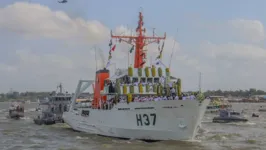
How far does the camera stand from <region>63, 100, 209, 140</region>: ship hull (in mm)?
33812

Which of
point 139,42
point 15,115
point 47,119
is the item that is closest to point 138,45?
point 139,42

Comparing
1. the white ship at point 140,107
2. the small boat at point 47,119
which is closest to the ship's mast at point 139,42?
the white ship at point 140,107

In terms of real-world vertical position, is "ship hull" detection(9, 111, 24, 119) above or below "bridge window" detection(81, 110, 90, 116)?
below

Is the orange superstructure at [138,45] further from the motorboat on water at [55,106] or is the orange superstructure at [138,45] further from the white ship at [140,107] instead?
the motorboat on water at [55,106]

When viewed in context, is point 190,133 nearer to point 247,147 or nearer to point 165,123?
point 165,123

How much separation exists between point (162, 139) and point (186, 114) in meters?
3.16

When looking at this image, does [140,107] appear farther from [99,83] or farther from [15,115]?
[15,115]

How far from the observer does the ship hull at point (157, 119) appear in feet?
111

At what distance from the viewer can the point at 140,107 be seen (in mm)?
35219

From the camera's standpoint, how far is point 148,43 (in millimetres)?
44719

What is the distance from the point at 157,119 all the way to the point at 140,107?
184cm

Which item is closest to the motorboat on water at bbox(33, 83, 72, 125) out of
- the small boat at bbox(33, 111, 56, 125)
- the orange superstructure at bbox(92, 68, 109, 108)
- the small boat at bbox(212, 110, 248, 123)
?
the small boat at bbox(33, 111, 56, 125)

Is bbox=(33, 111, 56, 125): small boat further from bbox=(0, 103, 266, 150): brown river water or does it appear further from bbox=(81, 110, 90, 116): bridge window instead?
bbox=(81, 110, 90, 116): bridge window

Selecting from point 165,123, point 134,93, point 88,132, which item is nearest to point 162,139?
point 165,123
